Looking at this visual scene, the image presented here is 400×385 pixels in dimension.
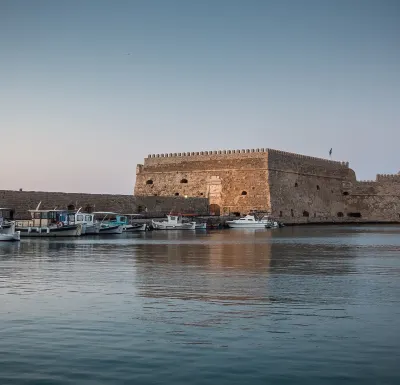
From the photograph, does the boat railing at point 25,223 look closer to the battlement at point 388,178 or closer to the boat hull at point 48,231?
the boat hull at point 48,231

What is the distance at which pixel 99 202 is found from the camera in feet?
121

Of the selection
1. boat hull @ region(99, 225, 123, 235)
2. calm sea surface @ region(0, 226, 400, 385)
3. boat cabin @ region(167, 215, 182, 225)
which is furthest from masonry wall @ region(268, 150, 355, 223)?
calm sea surface @ region(0, 226, 400, 385)

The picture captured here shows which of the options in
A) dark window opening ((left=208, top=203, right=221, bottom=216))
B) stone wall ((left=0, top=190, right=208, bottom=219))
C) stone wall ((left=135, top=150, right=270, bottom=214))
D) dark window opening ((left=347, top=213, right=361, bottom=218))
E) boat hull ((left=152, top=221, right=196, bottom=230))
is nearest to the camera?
stone wall ((left=0, top=190, right=208, bottom=219))

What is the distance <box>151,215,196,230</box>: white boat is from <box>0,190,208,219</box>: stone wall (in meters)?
2.59

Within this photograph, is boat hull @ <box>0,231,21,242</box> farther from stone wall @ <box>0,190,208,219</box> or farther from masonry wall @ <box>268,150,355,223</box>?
masonry wall @ <box>268,150,355,223</box>

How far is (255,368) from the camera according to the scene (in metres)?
5.75

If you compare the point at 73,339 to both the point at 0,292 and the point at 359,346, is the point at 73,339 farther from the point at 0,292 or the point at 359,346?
the point at 0,292

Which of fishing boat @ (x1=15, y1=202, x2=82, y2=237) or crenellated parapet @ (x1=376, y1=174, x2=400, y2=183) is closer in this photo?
fishing boat @ (x1=15, y1=202, x2=82, y2=237)

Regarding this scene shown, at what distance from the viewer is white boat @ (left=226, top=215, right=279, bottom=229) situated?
40.9m

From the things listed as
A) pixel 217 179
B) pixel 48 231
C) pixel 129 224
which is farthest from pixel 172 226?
pixel 48 231

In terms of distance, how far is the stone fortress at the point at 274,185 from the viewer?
4400 cm

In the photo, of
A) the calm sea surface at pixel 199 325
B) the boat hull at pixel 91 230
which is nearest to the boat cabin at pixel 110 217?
the boat hull at pixel 91 230

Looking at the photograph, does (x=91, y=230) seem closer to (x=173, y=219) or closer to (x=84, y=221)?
(x=84, y=221)

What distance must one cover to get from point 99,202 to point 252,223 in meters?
10.2
